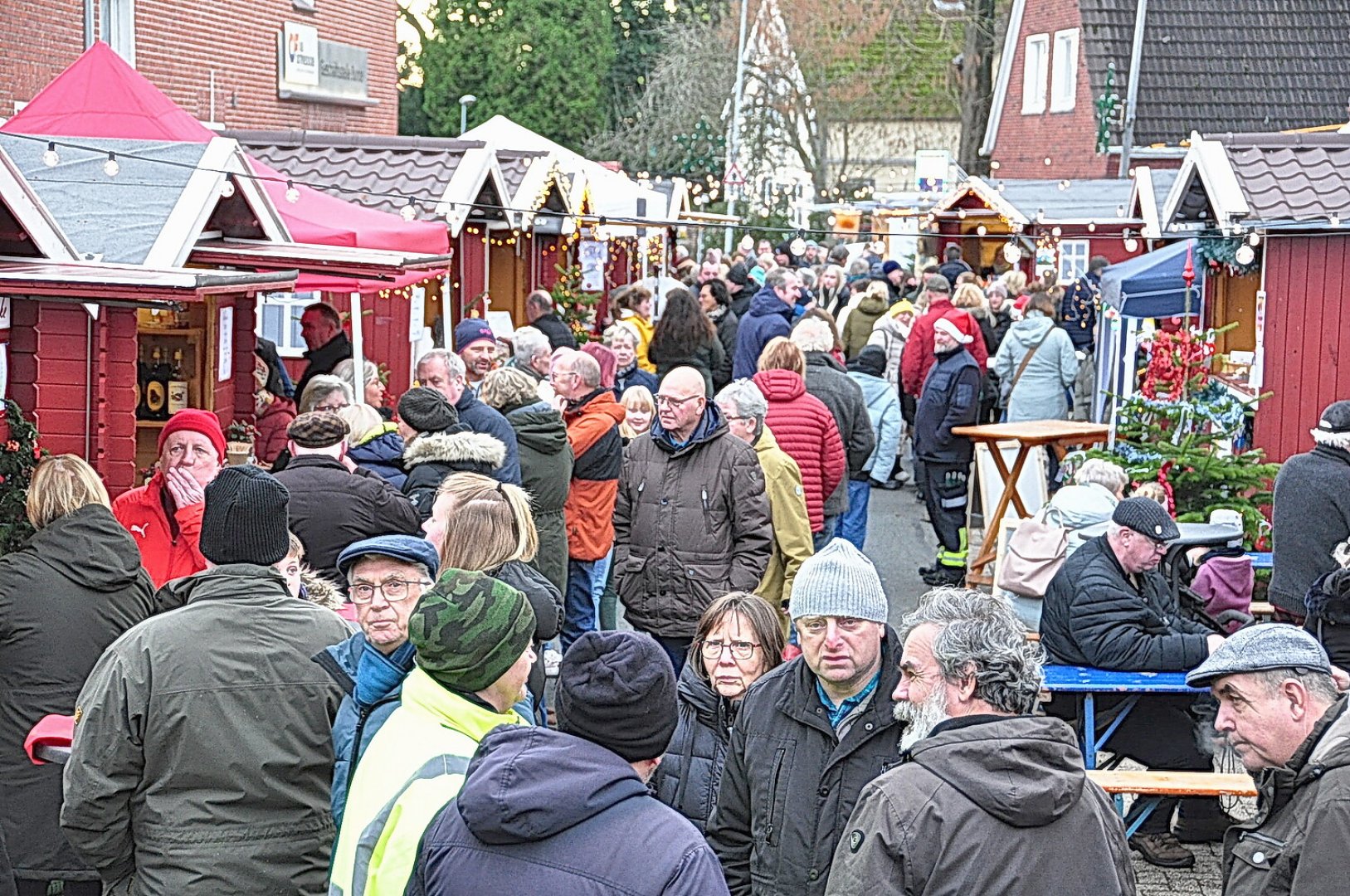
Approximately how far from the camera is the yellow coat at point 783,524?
7.62 meters

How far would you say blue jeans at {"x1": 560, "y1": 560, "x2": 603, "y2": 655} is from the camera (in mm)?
9281

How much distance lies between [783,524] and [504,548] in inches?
99.8

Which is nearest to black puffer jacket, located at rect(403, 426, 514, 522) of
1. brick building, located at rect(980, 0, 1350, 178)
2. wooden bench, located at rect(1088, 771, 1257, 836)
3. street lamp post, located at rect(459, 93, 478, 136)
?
wooden bench, located at rect(1088, 771, 1257, 836)

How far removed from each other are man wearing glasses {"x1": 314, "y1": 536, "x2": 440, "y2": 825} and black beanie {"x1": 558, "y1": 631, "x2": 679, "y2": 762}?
0.75m

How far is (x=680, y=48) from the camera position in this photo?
47031 mm

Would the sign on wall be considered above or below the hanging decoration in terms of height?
above

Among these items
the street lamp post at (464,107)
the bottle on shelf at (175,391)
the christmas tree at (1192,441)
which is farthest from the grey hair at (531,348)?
the street lamp post at (464,107)

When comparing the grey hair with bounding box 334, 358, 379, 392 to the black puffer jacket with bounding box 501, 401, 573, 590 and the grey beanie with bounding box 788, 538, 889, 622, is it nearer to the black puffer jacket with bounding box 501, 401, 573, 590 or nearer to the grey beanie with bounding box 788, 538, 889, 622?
the black puffer jacket with bounding box 501, 401, 573, 590

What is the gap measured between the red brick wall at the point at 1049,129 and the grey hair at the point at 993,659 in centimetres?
2896

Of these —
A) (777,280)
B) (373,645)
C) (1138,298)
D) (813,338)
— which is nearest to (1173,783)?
(373,645)

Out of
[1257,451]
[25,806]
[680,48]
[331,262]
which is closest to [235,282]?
[331,262]

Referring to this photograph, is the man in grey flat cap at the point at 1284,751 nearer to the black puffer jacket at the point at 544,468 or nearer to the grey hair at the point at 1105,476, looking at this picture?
the grey hair at the point at 1105,476

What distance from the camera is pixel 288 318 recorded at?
13.6 meters

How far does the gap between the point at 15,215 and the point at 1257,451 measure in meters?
7.26
